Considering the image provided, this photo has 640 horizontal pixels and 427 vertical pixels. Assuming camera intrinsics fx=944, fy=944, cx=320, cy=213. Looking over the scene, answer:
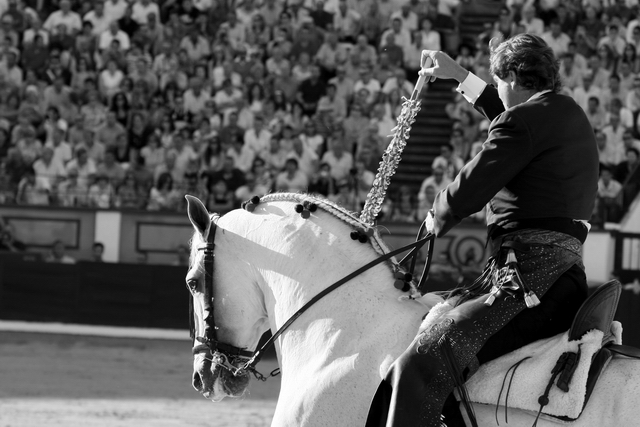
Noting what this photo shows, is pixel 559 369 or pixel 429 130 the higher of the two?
pixel 559 369

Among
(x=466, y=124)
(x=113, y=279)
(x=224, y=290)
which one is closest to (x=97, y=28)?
(x=113, y=279)

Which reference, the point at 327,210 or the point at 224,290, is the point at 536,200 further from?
the point at 224,290

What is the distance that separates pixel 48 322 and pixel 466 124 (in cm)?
634

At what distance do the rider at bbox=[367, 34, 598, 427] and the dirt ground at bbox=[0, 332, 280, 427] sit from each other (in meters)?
4.59

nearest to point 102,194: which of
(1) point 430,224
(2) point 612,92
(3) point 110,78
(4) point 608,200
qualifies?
(3) point 110,78

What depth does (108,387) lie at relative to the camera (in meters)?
8.91

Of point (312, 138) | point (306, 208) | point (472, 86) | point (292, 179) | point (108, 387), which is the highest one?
point (472, 86)

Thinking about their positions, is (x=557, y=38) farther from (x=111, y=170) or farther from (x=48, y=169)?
(x=48, y=169)

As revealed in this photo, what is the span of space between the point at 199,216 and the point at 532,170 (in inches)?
50.7

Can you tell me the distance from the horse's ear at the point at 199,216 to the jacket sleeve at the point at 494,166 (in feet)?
3.40

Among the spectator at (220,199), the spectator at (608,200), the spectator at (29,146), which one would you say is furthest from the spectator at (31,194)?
the spectator at (608,200)

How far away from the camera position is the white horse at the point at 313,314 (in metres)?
3.18

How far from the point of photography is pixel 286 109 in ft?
46.4

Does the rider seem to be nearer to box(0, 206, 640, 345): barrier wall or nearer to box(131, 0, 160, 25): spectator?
box(0, 206, 640, 345): barrier wall
